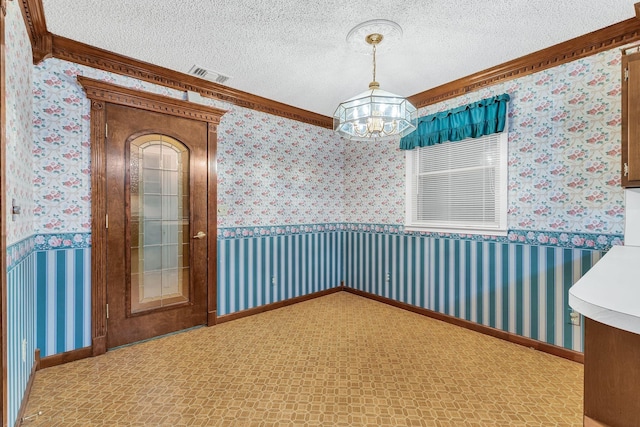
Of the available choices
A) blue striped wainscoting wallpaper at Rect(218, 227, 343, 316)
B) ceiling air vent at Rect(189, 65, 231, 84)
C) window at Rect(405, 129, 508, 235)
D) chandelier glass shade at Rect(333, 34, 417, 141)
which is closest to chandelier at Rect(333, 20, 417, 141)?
chandelier glass shade at Rect(333, 34, 417, 141)

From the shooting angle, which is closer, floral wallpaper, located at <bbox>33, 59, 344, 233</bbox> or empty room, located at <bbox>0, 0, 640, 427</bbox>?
empty room, located at <bbox>0, 0, 640, 427</bbox>

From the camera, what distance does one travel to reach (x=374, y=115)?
2076mm

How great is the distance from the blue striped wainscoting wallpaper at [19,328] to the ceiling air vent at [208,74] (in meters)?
2.10

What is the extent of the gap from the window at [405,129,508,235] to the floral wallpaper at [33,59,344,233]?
4.32ft

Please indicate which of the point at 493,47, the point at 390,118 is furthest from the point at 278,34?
the point at 493,47

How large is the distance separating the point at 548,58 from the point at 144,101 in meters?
3.73

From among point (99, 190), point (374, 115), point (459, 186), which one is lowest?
point (99, 190)

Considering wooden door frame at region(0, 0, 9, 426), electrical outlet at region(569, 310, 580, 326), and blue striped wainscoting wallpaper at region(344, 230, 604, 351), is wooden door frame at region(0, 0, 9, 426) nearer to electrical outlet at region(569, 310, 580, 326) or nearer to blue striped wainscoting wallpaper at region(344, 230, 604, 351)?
blue striped wainscoting wallpaper at region(344, 230, 604, 351)

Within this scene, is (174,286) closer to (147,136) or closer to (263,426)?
(147,136)

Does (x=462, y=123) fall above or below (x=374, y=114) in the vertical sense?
above

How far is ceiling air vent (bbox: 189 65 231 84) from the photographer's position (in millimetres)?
3062

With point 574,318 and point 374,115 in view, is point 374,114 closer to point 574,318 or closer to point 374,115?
point 374,115

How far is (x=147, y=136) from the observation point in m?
2.99

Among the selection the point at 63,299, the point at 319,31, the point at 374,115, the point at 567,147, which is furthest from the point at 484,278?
the point at 63,299
